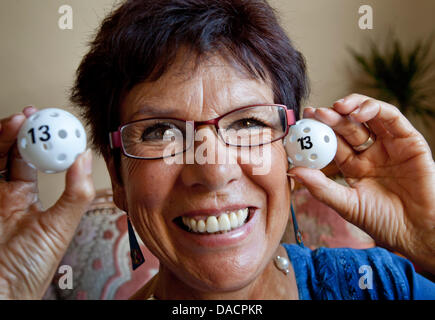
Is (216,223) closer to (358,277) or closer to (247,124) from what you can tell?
(247,124)

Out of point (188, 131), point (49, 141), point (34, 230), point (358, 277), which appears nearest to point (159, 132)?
point (188, 131)

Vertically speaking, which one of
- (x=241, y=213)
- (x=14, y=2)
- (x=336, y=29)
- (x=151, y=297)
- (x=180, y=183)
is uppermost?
(x=14, y=2)

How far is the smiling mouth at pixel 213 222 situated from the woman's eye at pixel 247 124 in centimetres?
25

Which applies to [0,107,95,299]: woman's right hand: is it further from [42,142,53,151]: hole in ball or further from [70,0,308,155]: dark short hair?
[70,0,308,155]: dark short hair

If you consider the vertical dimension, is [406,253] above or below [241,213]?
below

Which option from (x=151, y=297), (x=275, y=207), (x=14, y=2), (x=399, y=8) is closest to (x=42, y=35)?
(x=14, y=2)

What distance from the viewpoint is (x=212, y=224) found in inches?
40.7

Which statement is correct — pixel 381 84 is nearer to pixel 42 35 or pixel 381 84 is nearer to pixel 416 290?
pixel 416 290

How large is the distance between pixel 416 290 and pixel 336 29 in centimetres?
230

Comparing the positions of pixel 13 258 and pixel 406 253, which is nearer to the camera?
pixel 13 258

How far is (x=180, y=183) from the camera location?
102 centimetres

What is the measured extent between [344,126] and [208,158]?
49 centimetres

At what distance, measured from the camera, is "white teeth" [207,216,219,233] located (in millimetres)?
1033

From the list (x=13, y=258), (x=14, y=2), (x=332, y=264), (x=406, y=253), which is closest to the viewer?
(x=13, y=258)
